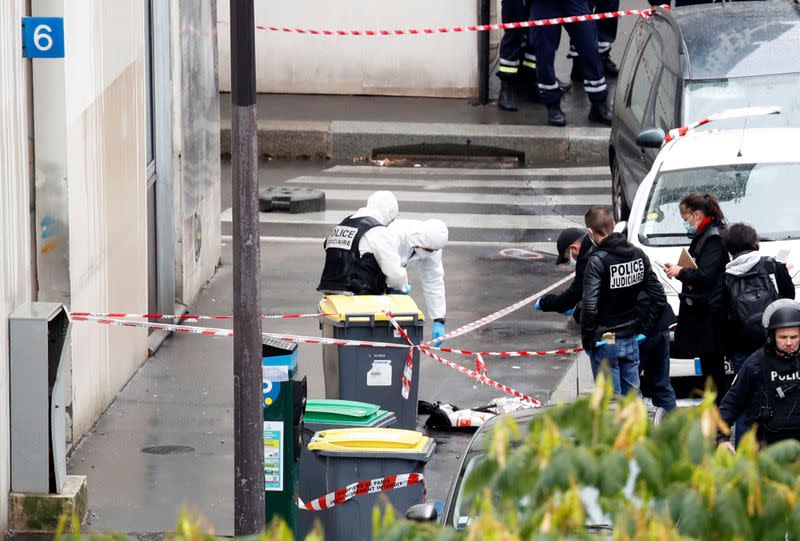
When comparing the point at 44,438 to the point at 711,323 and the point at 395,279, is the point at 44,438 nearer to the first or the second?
A: the point at 395,279

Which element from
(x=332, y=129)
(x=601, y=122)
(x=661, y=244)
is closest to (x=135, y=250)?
(x=661, y=244)

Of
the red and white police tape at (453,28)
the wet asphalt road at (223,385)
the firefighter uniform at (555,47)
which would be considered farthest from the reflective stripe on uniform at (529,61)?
the wet asphalt road at (223,385)

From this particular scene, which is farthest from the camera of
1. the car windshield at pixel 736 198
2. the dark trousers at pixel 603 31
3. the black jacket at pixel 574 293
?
the dark trousers at pixel 603 31

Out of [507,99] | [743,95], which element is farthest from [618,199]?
[507,99]

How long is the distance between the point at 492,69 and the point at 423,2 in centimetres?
154

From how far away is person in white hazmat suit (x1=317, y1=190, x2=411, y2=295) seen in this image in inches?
369

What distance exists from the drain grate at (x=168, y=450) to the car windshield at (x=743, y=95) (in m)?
5.41

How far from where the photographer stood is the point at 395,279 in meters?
9.49

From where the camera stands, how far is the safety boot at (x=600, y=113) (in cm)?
1902

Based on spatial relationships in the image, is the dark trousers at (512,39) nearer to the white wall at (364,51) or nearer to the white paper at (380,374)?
the white wall at (364,51)

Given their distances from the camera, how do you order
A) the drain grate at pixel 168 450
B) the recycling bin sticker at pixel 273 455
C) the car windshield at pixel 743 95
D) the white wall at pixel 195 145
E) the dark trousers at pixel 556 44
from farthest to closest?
the dark trousers at pixel 556 44 → the car windshield at pixel 743 95 → the white wall at pixel 195 145 → the drain grate at pixel 168 450 → the recycling bin sticker at pixel 273 455

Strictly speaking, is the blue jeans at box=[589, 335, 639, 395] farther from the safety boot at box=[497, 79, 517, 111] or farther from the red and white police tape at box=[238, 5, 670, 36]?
the safety boot at box=[497, 79, 517, 111]

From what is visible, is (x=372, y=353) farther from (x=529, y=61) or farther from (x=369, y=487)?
(x=529, y=61)

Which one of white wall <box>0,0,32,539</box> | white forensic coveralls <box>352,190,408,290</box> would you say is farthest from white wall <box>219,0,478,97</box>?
white wall <box>0,0,32,539</box>
